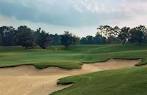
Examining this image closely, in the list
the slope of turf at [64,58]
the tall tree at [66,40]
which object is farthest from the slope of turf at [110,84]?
the tall tree at [66,40]

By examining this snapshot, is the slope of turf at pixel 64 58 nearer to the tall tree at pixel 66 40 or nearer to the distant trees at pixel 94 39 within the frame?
the tall tree at pixel 66 40

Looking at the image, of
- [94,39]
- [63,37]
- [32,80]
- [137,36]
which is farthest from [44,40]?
[32,80]

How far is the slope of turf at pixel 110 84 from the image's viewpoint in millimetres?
21178

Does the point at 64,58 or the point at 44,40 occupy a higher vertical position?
the point at 44,40

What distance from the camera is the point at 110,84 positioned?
23.5 m

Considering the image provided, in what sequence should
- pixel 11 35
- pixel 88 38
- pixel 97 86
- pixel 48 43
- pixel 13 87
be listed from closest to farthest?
pixel 97 86
pixel 13 87
pixel 48 43
pixel 11 35
pixel 88 38

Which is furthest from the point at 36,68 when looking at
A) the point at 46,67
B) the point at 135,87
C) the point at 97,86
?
the point at 135,87

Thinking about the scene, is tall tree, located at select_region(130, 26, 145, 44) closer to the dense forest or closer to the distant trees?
the dense forest

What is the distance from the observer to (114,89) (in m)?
21.8

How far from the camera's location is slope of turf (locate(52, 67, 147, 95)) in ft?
69.5

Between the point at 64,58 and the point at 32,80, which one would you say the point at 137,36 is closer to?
the point at 64,58

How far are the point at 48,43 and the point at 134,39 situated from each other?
90.2ft

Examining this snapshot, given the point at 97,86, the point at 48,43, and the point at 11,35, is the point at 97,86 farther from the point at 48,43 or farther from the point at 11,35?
the point at 11,35

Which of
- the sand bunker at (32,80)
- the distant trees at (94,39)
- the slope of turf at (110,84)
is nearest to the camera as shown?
the slope of turf at (110,84)
